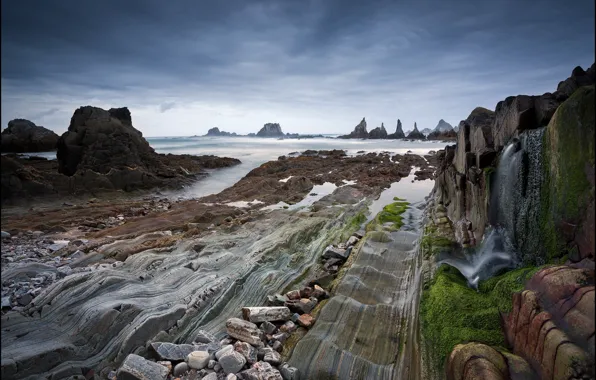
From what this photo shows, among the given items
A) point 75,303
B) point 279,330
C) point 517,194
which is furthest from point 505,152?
point 75,303

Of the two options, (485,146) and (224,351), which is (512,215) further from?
(224,351)

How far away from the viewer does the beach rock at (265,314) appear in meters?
5.24

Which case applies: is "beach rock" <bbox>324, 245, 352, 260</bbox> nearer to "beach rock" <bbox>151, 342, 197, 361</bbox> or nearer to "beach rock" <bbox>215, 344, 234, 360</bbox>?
"beach rock" <bbox>215, 344, 234, 360</bbox>

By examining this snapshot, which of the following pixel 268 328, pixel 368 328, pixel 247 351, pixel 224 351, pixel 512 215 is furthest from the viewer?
pixel 512 215

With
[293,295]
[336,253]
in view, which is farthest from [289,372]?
[336,253]

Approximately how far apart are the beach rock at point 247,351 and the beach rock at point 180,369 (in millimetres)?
701

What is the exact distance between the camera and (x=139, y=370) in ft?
12.6

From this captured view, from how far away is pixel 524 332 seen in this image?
3617mm

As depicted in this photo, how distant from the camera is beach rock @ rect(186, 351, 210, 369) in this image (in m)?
4.10

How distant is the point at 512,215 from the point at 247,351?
577 centimetres

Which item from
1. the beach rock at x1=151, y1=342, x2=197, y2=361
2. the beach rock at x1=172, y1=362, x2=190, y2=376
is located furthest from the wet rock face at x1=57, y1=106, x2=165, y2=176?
the beach rock at x1=172, y1=362, x2=190, y2=376

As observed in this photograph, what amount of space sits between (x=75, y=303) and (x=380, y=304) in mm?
5345

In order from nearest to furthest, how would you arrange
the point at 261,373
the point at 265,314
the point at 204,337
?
the point at 261,373 < the point at 204,337 < the point at 265,314

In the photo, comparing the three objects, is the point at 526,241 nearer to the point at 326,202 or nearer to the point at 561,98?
the point at 561,98
